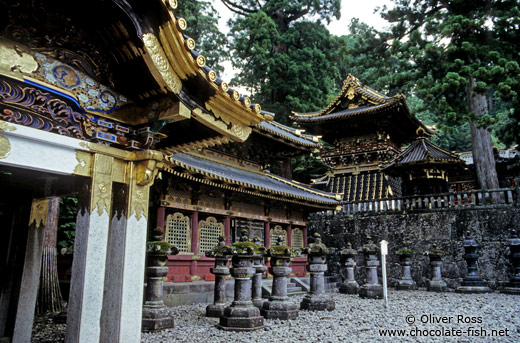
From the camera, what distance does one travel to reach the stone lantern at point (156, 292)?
705cm

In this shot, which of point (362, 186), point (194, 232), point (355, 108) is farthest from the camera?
point (355, 108)

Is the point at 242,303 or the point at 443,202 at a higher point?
the point at 443,202

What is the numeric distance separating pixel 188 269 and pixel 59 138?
29.3 ft

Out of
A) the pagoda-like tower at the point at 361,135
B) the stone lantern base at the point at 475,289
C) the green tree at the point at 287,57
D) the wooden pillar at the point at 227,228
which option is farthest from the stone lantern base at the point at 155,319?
the green tree at the point at 287,57

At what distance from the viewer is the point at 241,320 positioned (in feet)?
24.0

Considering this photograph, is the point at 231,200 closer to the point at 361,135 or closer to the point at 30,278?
the point at 30,278

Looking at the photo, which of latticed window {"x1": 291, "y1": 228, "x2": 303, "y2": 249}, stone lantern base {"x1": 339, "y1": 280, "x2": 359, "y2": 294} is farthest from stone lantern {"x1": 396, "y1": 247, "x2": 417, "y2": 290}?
latticed window {"x1": 291, "y1": 228, "x2": 303, "y2": 249}

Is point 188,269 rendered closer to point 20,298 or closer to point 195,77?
point 20,298

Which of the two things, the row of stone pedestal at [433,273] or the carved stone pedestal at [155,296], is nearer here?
the carved stone pedestal at [155,296]

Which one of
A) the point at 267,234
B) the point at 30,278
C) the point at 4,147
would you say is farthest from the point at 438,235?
the point at 4,147

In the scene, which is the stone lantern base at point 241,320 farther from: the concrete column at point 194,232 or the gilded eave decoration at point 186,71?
the concrete column at point 194,232

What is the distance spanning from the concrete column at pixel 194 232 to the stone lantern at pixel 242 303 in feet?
15.6

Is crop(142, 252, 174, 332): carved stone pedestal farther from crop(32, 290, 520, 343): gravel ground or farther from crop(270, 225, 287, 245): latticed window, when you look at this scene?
crop(270, 225, 287, 245): latticed window

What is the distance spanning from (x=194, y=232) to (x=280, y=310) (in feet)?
16.0
